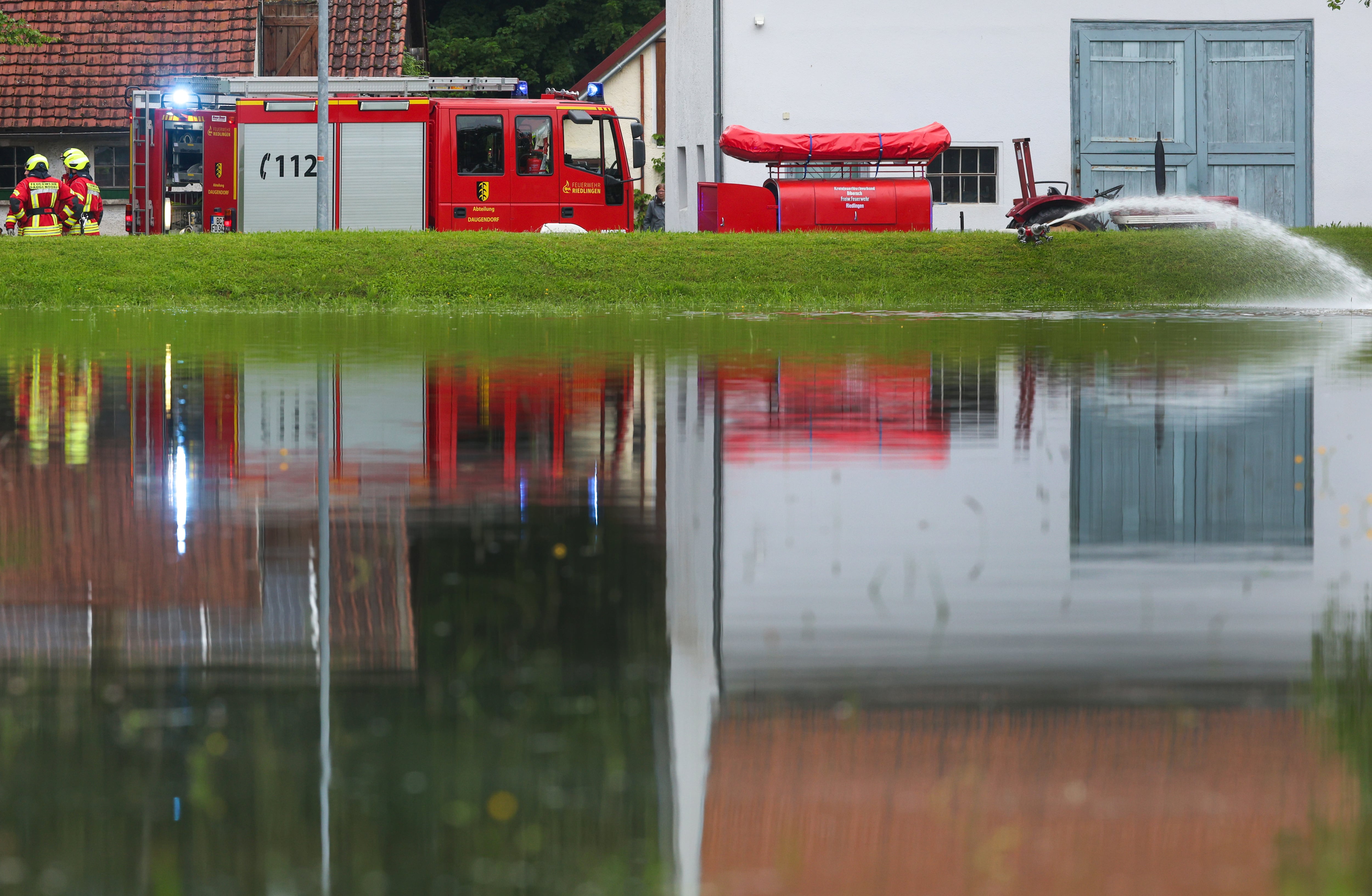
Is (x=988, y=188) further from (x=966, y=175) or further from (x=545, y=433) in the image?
(x=545, y=433)

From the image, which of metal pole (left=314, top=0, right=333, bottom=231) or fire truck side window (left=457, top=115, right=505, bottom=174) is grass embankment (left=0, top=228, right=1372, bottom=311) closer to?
metal pole (left=314, top=0, right=333, bottom=231)

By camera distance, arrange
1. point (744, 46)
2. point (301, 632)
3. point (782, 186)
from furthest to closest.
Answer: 1. point (744, 46)
2. point (782, 186)
3. point (301, 632)

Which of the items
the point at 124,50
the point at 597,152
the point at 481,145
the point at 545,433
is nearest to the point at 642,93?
the point at 124,50

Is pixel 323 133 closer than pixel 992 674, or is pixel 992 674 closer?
pixel 992 674

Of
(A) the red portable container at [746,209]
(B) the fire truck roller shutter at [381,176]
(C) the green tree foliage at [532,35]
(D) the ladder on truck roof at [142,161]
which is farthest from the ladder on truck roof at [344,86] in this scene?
(C) the green tree foliage at [532,35]

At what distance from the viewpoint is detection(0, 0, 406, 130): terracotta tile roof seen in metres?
44.6

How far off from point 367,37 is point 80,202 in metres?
15.7

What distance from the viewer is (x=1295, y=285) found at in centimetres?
2577

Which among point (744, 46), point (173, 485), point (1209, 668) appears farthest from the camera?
point (744, 46)

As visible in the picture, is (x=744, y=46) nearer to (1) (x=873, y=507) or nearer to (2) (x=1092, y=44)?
(2) (x=1092, y=44)

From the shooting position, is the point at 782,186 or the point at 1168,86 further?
the point at 1168,86

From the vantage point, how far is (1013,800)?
A: 3.91 m

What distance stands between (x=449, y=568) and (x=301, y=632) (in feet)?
3.38

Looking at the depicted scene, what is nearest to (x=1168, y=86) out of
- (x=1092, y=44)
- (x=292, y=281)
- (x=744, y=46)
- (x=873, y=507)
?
(x=1092, y=44)
